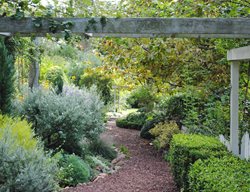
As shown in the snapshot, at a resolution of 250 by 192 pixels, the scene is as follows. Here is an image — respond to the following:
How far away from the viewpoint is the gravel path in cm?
574

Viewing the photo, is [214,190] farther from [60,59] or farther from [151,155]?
[60,59]

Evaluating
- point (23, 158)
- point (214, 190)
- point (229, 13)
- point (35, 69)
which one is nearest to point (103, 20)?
point (214, 190)

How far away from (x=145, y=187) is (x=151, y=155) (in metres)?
2.67

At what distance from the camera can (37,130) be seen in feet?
23.8

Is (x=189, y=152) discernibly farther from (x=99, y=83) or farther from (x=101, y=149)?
(x=99, y=83)

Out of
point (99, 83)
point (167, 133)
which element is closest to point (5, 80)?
point (167, 133)

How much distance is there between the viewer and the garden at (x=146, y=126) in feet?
12.2

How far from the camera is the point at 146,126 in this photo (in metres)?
10.7

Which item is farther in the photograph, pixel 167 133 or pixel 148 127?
pixel 148 127

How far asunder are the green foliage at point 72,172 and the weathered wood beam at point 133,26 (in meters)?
3.31

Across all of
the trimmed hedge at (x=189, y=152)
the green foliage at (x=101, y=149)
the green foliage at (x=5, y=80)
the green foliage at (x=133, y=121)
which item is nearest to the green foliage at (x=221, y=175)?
the trimmed hedge at (x=189, y=152)

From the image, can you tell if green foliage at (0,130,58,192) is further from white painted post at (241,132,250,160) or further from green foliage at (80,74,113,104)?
green foliage at (80,74,113,104)

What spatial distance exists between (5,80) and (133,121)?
7.23m

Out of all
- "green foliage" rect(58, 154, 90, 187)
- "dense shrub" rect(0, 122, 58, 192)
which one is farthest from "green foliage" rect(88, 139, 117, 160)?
"dense shrub" rect(0, 122, 58, 192)
